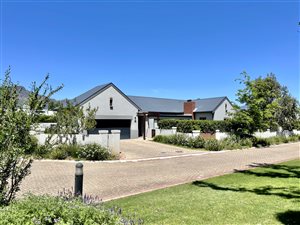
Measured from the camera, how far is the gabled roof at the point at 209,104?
37.2 m

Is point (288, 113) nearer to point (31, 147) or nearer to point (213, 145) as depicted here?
point (213, 145)

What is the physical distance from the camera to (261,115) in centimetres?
2514

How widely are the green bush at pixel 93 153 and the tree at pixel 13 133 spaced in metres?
9.96

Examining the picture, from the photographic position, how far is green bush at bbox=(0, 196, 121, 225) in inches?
137

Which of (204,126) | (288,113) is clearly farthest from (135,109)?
(288,113)

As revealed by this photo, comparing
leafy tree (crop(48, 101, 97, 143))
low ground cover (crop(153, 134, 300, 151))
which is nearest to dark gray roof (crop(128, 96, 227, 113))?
low ground cover (crop(153, 134, 300, 151))

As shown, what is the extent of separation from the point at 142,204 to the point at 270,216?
2954 mm

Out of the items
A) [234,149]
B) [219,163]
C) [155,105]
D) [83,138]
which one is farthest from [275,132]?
[83,138]

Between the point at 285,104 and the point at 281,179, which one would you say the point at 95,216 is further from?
the point at 285,104

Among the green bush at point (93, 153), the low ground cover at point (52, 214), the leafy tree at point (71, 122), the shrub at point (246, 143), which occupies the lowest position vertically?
the low ground cover at point (52, 214)

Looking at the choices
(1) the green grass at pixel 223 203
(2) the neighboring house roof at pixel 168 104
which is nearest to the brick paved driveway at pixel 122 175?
(1) the green grass at pixel 223 203

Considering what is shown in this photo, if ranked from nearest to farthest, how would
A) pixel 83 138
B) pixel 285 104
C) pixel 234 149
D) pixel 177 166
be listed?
pixel 177 166, pixel 83 138, pixel 234 149, pixel 285 104

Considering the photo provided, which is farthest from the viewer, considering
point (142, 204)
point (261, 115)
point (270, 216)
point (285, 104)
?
point (285, 104)

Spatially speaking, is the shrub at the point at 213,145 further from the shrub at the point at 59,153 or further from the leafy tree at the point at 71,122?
the shrub at the point at 59,153
